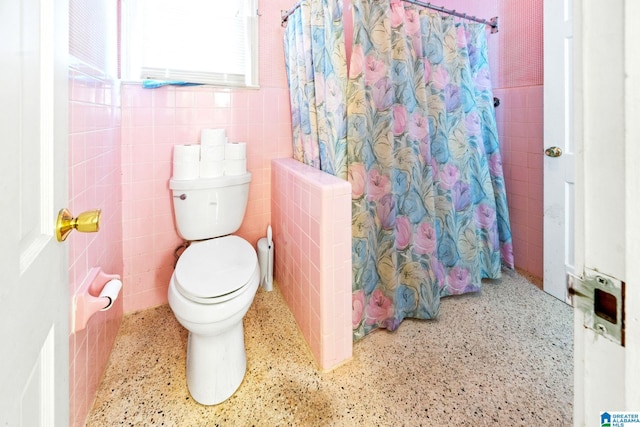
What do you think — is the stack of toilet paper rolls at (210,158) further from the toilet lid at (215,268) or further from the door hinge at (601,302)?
the door hinge at (601,302)

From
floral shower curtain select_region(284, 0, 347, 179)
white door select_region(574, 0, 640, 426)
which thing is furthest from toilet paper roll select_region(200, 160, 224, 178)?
white door select_region(574, 0, 640, 426)

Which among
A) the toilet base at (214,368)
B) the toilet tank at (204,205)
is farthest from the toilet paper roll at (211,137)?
the toilet base at (214,368)

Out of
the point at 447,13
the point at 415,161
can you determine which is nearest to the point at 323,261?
the point at 415,161

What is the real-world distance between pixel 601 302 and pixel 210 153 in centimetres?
173

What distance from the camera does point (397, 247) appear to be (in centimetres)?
165

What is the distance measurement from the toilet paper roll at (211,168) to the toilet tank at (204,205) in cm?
4

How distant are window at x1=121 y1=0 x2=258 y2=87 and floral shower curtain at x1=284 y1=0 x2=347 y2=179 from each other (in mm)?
324

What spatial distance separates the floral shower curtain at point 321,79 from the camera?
144cm

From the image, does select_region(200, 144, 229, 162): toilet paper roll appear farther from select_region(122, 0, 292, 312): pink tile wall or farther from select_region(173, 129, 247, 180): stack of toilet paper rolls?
select_region(122, 0, 292, 312): pink tile wall

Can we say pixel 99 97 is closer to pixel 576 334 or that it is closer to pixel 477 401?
pixel 576 334

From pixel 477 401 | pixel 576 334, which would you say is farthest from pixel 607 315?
pixel 477 401

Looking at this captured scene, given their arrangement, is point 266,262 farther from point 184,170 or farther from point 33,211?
point 33,211

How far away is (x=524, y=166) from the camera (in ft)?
7.08

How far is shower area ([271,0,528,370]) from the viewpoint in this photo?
1401mm
